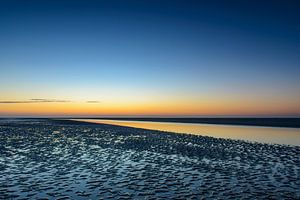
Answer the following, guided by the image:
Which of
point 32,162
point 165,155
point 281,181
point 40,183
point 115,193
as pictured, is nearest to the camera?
point 115,193

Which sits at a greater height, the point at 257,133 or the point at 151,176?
the point at 257,133

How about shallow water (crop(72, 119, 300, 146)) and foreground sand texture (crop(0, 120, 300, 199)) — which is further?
shallow water (crop(72, 119, 300, 146))

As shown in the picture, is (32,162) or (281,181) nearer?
(281,181)

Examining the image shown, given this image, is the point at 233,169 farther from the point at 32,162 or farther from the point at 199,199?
the point at 32,162

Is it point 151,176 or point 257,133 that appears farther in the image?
point 257,133

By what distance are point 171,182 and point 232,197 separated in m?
4.41

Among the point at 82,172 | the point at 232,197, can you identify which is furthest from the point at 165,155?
the point at 232,197

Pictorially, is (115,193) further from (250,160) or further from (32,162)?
(250,160)

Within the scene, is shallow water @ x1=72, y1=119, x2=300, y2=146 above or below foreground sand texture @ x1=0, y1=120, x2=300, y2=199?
above

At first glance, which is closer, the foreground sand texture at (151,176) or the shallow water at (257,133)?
the foreground sand texture at (151,176)

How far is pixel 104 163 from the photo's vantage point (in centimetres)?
2528

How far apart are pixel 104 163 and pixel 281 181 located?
13854 mm

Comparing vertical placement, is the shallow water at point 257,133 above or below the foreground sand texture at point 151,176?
above

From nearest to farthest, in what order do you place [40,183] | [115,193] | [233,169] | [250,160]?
[115,193] → [40,183] → [233,169] → [250,160]
